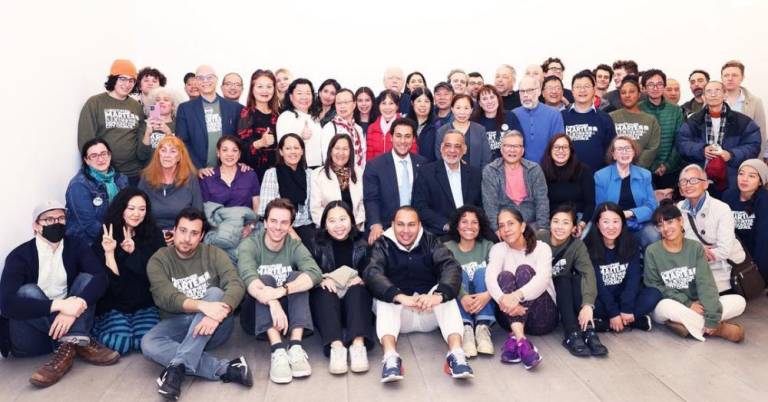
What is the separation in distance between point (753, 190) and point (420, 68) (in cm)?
385

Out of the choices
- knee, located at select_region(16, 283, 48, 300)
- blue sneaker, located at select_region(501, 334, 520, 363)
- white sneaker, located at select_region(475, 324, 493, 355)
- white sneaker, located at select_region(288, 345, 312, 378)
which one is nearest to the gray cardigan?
white sneaker, located at select_region(475, 324, 493, 355)

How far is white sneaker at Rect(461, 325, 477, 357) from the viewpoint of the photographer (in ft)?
11.5

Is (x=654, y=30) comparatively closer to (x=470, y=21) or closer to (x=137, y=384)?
(x=470, y=21)

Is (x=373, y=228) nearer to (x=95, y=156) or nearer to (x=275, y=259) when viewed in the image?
(x=275, y=259)

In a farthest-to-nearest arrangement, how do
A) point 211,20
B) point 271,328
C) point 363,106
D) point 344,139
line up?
point 211,20, point 363,106, point 344,139, point 271,328

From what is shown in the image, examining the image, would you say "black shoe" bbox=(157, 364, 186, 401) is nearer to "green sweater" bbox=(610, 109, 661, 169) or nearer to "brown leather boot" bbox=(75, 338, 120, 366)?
"brown leather boot" bbox=(75, 338, 120, 366)

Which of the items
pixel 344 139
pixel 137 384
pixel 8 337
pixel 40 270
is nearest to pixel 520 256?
pixel 344 139

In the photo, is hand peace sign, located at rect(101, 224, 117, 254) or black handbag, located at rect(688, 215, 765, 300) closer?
hand peace sign, located at rect(101, 224, 117, 254)

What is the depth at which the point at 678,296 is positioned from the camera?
391cm

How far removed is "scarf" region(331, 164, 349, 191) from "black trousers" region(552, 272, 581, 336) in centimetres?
163

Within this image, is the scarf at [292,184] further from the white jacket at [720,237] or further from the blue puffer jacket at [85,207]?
the white jacket at [720,237]

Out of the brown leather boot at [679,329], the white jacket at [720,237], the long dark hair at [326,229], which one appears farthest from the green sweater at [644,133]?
the long dark hair at [326,229]

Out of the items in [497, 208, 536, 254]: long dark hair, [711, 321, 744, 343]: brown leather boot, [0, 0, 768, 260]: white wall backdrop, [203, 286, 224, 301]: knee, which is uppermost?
[0, 0, 768, 260]: white wall backdrop

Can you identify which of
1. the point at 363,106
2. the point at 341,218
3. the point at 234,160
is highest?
the point at 363,106
